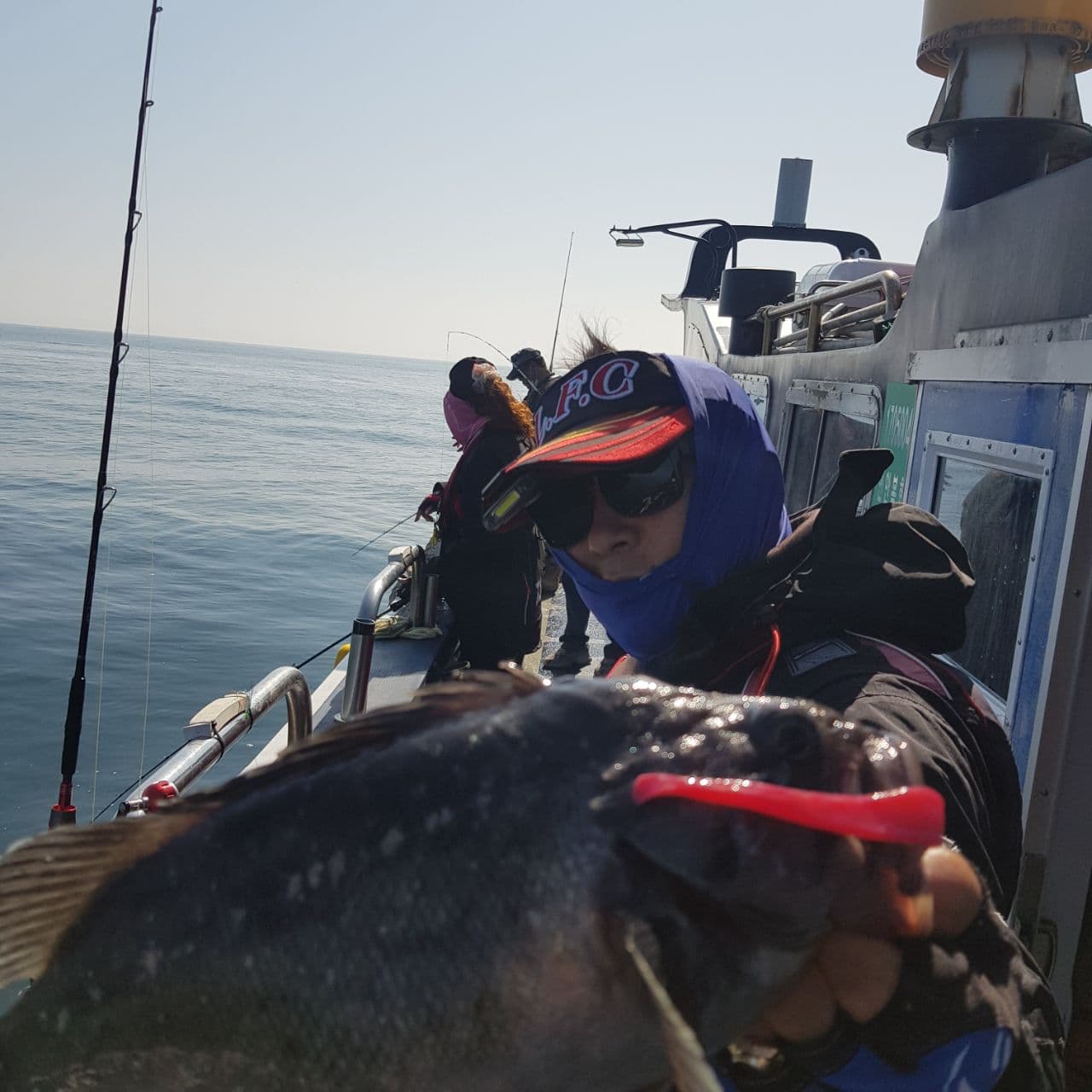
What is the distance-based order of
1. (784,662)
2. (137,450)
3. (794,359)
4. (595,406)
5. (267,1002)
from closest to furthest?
(267,1002)
(784,662)
(595,406)
(794,359)
(137,450)

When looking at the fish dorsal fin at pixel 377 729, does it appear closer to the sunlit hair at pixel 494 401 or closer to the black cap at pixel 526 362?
the sunlit hair at pixel 494 401

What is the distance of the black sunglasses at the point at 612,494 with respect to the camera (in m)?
1.98

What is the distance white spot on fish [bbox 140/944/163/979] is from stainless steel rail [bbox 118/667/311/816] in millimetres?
1607

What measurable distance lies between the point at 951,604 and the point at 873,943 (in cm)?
86

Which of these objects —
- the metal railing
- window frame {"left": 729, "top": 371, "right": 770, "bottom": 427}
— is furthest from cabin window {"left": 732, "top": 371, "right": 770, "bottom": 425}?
the metal railing

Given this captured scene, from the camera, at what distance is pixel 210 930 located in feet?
4.37

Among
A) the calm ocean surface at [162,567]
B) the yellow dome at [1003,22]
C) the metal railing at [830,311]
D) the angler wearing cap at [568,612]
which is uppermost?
the yellow dome at [1003,22]

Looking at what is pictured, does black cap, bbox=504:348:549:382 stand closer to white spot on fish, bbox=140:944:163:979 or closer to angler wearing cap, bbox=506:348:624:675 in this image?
angler wearing cap, bbox=506:348:624:675

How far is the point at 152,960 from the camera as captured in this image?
1.35 metres

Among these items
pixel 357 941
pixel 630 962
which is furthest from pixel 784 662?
pixel 357 941

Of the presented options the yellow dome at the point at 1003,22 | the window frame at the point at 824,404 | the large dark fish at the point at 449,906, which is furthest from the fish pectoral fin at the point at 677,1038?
the yellow dome at the point at 1003,22

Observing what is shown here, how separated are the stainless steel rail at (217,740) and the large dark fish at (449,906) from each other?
1.55 metres

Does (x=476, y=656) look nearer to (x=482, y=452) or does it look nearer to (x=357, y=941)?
(x=482, y=452)

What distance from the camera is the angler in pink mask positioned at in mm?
6246
